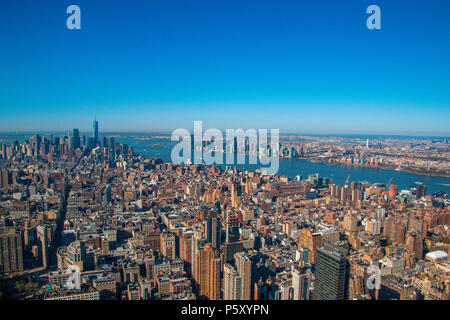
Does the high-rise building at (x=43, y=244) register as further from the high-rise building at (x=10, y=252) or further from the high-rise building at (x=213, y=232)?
the high-rise building at (x=213, y=232)

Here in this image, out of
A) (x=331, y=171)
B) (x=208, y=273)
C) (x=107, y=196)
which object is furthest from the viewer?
(x=331, y=171)

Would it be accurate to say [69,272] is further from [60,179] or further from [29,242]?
[60,179]

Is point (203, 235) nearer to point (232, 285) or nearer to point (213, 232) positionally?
point (213, 232)

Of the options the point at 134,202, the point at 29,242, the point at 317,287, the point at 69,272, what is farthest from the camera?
the point at 134,202

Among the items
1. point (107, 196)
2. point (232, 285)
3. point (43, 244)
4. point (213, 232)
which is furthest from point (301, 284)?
point (107, 196)

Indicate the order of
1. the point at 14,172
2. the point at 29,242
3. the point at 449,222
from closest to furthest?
the point at 29,242
the point at 449,222
the point at 14,172
